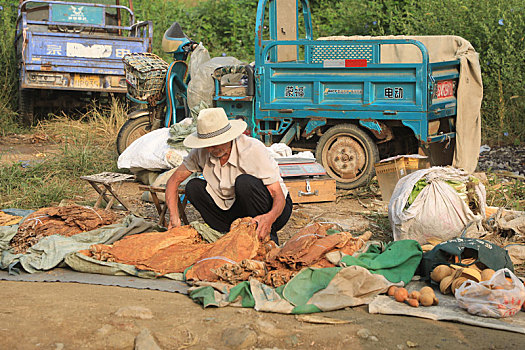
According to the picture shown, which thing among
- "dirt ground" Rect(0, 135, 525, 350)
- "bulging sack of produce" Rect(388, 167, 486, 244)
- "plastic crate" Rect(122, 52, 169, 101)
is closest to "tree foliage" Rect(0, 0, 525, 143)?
"plastic crate" Rect(122, 52, 169, 101)

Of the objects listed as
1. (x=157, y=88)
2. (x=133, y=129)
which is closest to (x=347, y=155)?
(x=157, y=88)

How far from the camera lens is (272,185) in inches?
177

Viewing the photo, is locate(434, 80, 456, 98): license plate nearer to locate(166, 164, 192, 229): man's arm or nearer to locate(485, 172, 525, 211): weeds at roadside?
locate(485, 172, 525, 211): weeds at roadside

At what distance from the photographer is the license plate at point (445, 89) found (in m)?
6.72

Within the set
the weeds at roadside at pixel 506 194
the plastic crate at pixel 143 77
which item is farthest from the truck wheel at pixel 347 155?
the plastic crate at pixel 143 77

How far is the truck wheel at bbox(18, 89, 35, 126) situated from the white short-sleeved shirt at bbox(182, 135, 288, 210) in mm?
7372

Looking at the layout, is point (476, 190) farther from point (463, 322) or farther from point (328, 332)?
point (328, 332)

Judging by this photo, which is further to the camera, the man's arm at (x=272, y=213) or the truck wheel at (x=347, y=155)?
the truck wheel at (x=347, y=155)

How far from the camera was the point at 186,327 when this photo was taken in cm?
326

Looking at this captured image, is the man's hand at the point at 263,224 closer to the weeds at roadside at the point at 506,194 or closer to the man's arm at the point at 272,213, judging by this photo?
the man's arm at the point at 272,213

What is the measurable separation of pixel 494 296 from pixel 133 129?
5721 millimetres

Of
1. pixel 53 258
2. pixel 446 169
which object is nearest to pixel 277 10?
pixel 446 169

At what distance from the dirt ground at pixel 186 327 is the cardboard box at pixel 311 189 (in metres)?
2.89

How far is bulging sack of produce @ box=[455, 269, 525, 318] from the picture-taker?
3.38m
